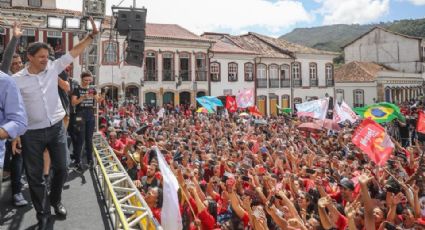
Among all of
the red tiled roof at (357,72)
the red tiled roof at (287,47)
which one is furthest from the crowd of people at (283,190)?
the red tiled roof at (357,72)

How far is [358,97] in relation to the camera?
4353 centimetres

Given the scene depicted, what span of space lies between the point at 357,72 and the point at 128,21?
38.0 metres

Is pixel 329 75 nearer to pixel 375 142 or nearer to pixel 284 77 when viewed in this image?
pixel 284 77

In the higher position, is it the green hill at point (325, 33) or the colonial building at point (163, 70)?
the green hill at point (325, 33)

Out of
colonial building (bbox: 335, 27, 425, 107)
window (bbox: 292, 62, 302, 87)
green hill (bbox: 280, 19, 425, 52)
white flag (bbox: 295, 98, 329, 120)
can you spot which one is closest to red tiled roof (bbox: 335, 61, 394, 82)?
colonial building (bbox: 335, 27, 425, 107)

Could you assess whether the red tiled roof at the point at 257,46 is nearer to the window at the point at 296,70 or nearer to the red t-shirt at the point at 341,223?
the window at the point at 296,70

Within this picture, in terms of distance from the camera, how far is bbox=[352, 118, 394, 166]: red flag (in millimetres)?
8166

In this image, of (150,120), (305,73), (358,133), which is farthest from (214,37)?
(358,133)

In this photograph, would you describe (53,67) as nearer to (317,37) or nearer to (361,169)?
(361,169)

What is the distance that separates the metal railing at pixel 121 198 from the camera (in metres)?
4.06

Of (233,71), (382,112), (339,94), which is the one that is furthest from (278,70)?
(382,112)

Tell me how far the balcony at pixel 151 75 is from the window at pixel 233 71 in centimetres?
753

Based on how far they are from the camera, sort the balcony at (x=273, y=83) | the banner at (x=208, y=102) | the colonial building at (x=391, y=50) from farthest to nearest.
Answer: the colonial building at (x=391, y=50), the balcony at (x=273, y=83), the banner at (x=208, y=102)

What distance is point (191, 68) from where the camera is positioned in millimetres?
33562
